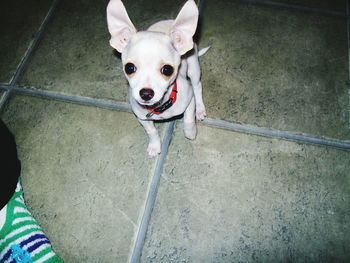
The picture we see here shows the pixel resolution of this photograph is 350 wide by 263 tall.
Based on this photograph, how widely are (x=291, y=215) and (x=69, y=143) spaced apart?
1837 millimetres

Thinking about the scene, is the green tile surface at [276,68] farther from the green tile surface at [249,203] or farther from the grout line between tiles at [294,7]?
the green tile surface at [249,203]

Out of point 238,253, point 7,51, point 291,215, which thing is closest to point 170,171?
point 238,253

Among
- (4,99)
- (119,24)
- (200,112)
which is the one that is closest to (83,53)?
(4,99)

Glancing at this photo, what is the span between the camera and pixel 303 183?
2.33 m

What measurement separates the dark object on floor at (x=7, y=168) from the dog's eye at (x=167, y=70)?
1186 millimetres

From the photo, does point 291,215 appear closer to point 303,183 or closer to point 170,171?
point 303,183

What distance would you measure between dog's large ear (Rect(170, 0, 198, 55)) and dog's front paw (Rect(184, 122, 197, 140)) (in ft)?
1.86

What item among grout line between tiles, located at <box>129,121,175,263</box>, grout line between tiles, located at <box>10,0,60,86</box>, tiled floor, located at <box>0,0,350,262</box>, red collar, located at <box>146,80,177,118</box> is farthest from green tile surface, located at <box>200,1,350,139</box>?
grout line between tiles, located at <box>10,0,60,86</box>

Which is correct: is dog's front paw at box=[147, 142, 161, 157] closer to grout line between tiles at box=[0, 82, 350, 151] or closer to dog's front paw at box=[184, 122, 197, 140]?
dog's front paw at box=[184, 122, 197, 140]

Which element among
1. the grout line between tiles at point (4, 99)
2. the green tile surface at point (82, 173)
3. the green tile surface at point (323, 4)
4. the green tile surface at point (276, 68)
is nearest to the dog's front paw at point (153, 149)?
the green tile surface at point (82, 173)

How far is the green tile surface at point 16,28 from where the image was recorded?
3.00 meters

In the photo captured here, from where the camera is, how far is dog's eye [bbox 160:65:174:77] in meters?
1.80

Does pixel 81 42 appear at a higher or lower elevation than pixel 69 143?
higher

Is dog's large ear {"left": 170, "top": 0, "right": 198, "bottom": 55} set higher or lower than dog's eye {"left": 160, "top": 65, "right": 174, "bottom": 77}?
higher
